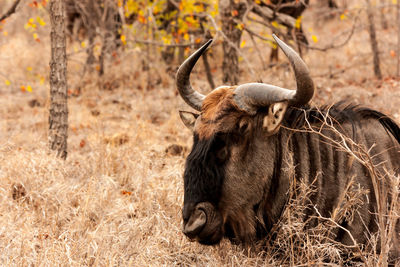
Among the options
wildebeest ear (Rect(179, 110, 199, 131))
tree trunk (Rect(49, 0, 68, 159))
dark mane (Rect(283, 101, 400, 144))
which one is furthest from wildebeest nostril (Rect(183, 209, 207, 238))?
tree trunk (Rect(49, 0, 68, 159))

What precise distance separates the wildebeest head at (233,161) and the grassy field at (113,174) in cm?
36

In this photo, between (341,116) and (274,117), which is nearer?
(274,117)

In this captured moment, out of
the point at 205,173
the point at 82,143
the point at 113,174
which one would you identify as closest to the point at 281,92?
the point at 205,173

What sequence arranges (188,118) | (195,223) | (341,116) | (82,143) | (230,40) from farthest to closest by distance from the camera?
1. (230,40)
2. (82,143)
3. (188,118)
4. (341,116)
5. (195,223)

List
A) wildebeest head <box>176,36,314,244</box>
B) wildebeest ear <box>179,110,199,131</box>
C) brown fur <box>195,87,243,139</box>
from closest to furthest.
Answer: wildebeest head <box>176,36,314,244</box>, brown fur <box>195,87,243,139</box>, wildebeest ear <box>179,110,199,131</box>

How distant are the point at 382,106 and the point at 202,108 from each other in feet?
14.6

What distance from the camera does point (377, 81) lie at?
8.91m

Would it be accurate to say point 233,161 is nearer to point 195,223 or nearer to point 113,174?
point 195,223

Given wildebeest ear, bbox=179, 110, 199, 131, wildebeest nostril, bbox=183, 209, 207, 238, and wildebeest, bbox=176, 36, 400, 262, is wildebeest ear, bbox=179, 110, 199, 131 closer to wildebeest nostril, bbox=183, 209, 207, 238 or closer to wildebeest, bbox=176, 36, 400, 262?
wildebeest, bbox=176, 36, 400, 262

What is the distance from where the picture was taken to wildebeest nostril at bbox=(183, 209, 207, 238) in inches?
116

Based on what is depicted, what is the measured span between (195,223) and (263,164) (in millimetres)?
600

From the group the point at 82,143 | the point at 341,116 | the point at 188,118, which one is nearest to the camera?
the point at 341,116

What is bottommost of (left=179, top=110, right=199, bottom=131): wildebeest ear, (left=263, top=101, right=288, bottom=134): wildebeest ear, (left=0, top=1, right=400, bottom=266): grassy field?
(left=0, top=1, right=400, bottom=266): grassy field

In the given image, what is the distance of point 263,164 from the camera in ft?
10.4
